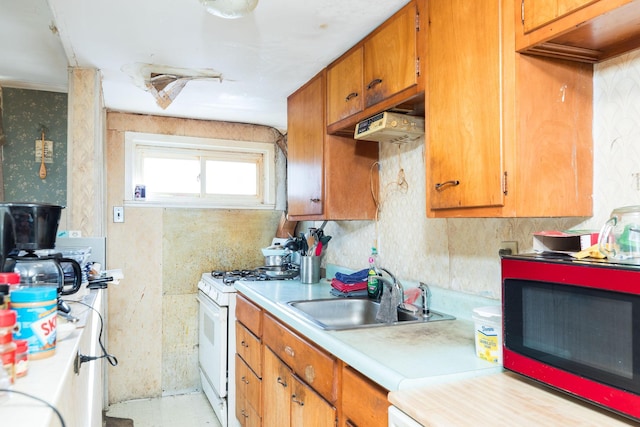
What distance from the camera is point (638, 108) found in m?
1.11

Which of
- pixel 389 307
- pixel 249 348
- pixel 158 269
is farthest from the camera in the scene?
pixel 158 269

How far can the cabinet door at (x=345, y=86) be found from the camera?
1933 mm

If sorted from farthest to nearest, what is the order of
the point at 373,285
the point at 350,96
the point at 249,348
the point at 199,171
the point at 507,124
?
the point at 199,171 < the point at 249,348 < the point at 373,285 < the point at 350,96 < the point at 507,124

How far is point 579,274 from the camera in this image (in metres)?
0.92

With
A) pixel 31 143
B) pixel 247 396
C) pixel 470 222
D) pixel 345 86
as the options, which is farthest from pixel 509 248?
pixel 31 143

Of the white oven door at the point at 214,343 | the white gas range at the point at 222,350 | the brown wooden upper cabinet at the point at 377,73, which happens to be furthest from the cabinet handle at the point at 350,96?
the white oven door at the point at 214,343

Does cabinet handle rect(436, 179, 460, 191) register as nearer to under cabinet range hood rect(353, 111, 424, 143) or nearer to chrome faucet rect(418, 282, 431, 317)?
under cabinet range hood rect(353, 111, 424, 143)

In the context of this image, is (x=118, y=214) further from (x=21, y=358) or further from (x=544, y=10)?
(x=544, y=10)

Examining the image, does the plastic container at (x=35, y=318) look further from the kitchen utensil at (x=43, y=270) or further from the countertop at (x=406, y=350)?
the countertop at (x=406, y=350)

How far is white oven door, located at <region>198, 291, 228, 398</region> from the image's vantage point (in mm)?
2730

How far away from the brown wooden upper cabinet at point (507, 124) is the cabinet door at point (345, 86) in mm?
624

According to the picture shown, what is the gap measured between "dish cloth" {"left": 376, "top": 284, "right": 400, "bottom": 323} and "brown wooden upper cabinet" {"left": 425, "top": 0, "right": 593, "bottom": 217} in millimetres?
650

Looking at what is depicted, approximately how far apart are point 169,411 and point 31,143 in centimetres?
215

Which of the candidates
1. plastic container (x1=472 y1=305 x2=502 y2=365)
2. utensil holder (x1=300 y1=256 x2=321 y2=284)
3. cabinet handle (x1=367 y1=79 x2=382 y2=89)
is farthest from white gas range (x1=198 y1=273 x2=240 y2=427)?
plastic container (x1=472 y1=305 x2=502 y2=365)
